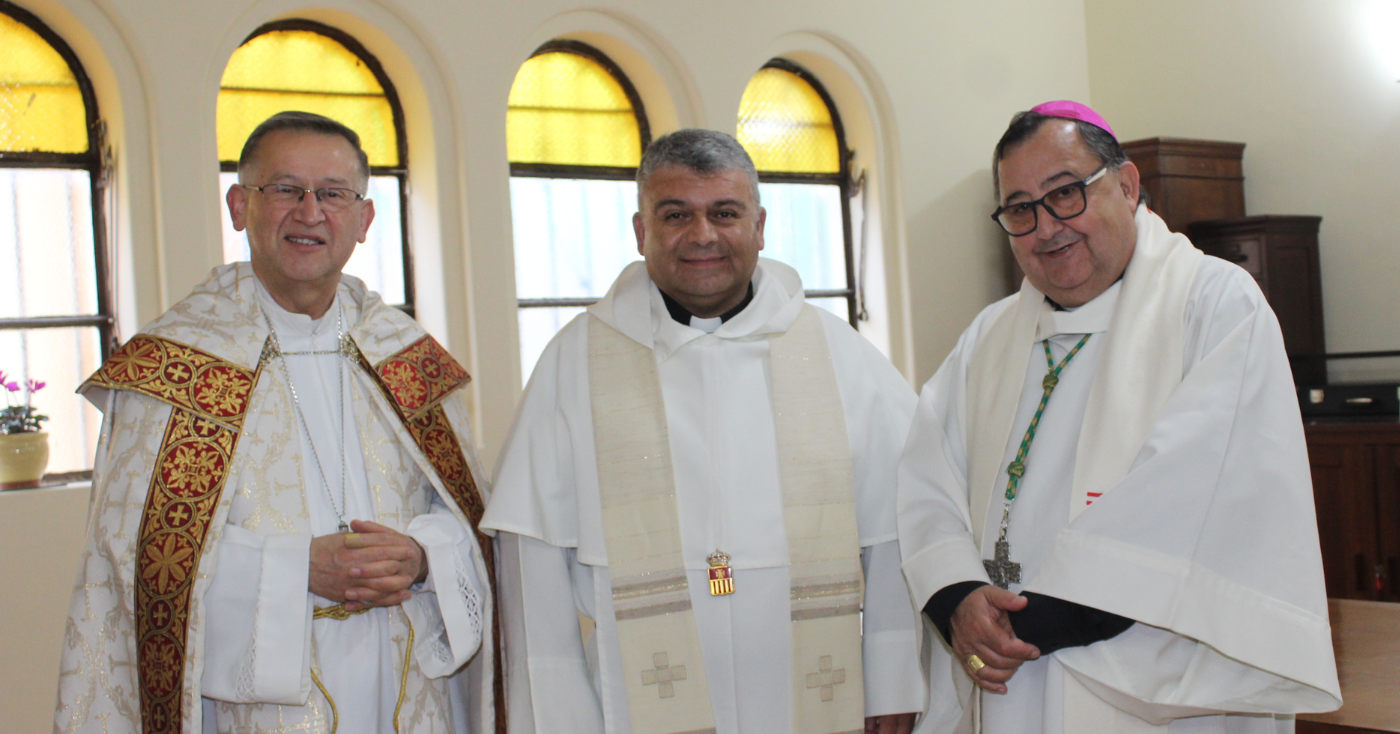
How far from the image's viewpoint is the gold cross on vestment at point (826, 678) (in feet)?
8.30

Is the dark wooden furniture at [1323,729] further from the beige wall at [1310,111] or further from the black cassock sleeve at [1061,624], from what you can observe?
the beige wall at [1310,111]

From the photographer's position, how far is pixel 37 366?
4945mm

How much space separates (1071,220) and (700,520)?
3.35 feet

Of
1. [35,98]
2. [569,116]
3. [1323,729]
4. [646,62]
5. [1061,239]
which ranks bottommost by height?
[1323,729]

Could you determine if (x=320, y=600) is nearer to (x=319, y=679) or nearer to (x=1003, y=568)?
(x=319, y=679)

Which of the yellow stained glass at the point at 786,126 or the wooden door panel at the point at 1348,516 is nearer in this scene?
the wooden door panel at the point at 1348,516

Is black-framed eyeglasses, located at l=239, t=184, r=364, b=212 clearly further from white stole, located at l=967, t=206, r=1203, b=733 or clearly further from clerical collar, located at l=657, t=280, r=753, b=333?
white stole, located at l=967, t=206, r=1203, b=733

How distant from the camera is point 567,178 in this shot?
6.37 metres

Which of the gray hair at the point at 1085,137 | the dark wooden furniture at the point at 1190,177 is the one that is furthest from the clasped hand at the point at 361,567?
the dark wooden furniture at the point at 1190,177

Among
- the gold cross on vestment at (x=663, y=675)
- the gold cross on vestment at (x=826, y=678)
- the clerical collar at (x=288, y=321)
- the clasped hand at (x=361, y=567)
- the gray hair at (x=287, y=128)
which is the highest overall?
the gray hair at (x=287, y=128)

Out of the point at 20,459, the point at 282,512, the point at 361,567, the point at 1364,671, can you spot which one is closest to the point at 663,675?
the point at 361,567

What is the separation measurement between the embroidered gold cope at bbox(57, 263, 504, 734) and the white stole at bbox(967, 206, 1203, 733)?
47.4 inches

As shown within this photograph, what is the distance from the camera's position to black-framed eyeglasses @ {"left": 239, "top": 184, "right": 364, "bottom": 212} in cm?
247

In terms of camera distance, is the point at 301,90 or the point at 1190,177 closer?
the point at 301,90
